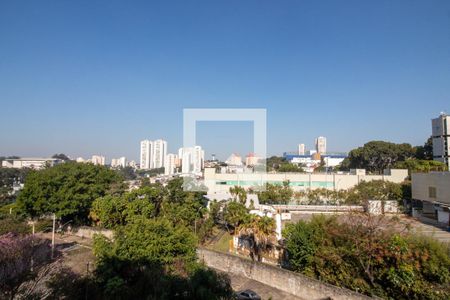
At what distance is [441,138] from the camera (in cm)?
3553

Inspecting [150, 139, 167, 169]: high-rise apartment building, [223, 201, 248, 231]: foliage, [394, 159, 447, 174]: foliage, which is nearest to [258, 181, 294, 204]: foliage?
[223, 201, 248, 231]: foliage

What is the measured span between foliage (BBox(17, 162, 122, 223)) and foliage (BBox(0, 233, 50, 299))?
27.6 feet

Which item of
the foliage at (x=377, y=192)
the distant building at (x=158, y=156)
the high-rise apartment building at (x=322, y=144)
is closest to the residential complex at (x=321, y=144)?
the high-rise apartment building at (x=322, y=144)

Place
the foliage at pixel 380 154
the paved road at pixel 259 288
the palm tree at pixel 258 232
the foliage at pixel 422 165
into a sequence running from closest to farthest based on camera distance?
1. the paved road at pixel 259 288
2. the palm tree at pixel 258 232
3. the foliage at pixel 422 165
4. the foliage at pixel 380 154

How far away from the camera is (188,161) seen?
47500 millimetres

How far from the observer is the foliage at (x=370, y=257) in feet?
26.0

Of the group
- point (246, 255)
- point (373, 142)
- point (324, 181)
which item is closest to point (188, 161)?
point (324, 181)

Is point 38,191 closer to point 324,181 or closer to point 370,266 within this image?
point 370,266

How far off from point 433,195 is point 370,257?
16155 millimetres

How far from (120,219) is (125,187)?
22.6ft

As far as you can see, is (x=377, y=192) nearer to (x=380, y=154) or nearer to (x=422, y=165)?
(x=422, y=165)

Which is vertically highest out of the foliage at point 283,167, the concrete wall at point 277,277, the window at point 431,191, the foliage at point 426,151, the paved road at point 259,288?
the foliage at point 426,151

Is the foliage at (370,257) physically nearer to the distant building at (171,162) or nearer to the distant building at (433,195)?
the distant building at (433,195)

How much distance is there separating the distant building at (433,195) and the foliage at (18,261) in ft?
74.0
